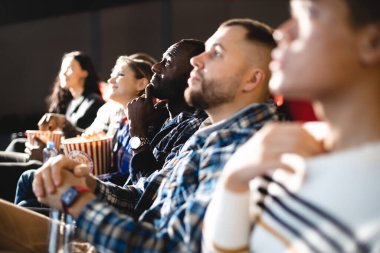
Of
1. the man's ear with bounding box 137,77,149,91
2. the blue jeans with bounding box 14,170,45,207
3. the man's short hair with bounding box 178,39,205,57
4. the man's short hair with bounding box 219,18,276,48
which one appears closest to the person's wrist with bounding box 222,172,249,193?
the man's short hair with bounding box 219,18,276,48

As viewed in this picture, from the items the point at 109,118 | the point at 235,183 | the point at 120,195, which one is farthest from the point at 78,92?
the point at 235,183

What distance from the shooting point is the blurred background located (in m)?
5.33

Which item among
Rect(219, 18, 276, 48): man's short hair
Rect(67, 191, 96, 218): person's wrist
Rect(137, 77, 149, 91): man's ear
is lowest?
Rect(137, 77, 149, 91): man's ear

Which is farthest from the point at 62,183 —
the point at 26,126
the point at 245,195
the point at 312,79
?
the point at 26,126

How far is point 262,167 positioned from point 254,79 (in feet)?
1.58

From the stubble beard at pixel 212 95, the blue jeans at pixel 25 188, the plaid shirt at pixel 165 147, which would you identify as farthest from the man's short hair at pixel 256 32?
the blue jeans at pixel 25 188

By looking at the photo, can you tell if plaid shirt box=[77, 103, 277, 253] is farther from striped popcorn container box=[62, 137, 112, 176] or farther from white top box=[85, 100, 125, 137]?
white top box=[85, 100, 125, 137]

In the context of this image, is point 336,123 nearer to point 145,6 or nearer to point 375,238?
point 375,238

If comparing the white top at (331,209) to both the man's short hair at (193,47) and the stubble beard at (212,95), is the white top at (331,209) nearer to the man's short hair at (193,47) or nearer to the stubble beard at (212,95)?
the stubble beard at (212,95)

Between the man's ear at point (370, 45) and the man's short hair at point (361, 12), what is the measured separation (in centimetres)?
1

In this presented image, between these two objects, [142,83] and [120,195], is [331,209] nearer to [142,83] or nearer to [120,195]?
[120,195]

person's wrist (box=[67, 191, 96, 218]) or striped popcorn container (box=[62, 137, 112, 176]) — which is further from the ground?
person's wrist (box=[67, 191, 96, 218])

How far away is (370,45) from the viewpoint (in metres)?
0.78

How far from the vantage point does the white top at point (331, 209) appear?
73cm
